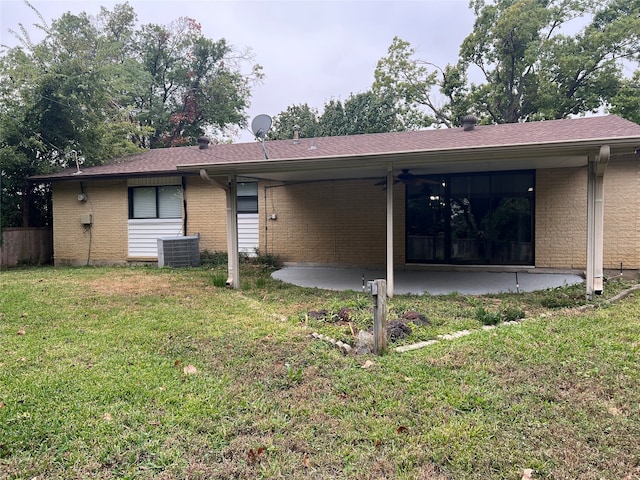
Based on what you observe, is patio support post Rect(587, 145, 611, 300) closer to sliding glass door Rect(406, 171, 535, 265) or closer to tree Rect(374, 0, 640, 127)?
sliding glass door Rect(406, 171, 535, 265)

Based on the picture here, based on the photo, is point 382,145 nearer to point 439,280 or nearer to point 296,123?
point 439,280

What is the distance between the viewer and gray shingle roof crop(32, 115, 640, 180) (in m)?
7.24

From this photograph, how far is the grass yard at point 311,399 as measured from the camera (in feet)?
8.01

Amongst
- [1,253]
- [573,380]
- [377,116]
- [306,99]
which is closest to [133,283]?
[1,253]

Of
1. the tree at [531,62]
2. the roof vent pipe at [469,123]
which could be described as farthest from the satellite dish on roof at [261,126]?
the tree at [531,62]

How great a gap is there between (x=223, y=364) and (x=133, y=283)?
5707 millimetres

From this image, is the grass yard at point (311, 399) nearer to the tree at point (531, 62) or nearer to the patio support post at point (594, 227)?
the patio support post at point (594, 227)

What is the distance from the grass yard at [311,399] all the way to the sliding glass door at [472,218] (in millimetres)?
3967

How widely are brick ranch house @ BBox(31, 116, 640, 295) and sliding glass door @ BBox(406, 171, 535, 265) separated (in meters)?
0.02

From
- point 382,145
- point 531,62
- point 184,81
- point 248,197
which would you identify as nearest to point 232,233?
point 248,197

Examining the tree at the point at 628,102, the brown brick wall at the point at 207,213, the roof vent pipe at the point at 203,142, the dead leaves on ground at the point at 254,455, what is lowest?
the dead leaves on ground at the point at 254,455

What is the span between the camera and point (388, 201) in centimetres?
706

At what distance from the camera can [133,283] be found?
8820 mm

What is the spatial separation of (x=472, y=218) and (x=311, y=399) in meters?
7.74
